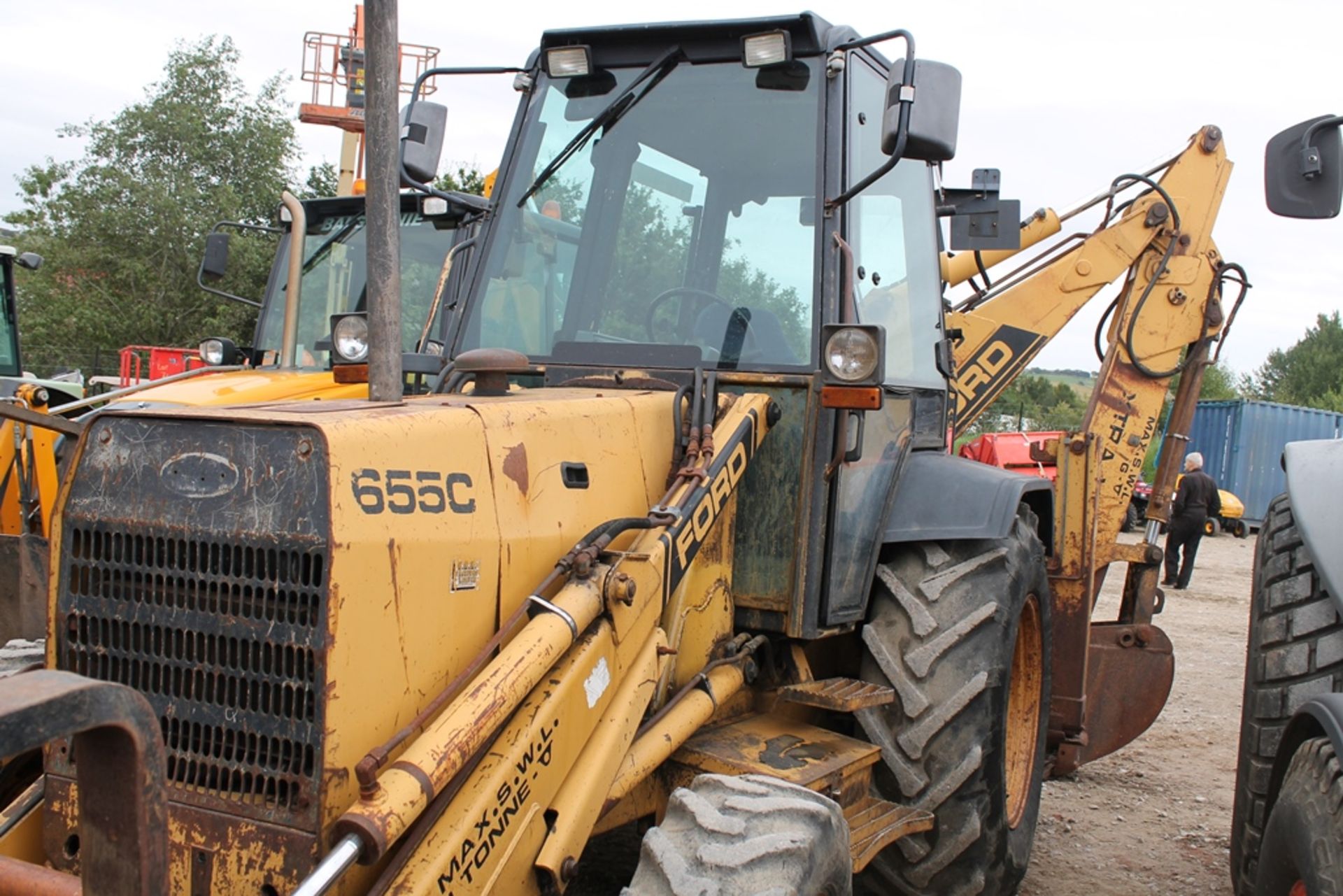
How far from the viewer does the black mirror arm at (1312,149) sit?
4.14 m

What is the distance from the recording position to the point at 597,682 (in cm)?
319

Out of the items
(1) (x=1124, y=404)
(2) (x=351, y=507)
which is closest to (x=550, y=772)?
(2) (x=351, y=507)

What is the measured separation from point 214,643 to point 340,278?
7.00 meters

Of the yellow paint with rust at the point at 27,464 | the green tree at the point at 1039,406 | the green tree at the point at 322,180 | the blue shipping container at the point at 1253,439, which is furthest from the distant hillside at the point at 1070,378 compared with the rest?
the yellow paint with rust at the point at 27,464

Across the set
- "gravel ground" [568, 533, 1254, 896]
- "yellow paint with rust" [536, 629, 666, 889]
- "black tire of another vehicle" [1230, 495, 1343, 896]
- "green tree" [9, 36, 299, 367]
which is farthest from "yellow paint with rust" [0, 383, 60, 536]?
"green tree" [9, 36, 299, 367]

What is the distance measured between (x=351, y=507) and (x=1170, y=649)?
5.11m

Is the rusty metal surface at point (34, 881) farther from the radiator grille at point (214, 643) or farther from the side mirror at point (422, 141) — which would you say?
the side mirror at point (422, 141)

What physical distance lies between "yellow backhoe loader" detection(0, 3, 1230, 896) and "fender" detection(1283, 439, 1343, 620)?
0.92 meters

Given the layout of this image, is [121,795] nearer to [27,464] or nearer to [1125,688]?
[1125,688]

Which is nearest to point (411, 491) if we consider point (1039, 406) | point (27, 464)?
point (27, 464)

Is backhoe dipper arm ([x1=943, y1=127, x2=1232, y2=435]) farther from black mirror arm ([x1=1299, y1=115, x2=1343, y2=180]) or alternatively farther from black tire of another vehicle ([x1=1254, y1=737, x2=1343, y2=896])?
black tire of another vehicle ([x1=1254, y1=737, x2=1343, y2=896])

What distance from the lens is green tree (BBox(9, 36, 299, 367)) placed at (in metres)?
26.0

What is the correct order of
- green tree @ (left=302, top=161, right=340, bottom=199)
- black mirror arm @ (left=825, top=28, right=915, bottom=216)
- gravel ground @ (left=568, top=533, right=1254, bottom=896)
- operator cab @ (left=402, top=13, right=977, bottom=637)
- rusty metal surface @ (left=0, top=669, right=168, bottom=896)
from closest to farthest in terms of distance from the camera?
rusty metal surface @ (left=0, top=669, right=168, bottom=896) < black mirror arm @ (left=825, top=28, right=915, bottom=216) < operator cab @ (left=402, top=13, right=977, bottom=637) < gravel ground @ (left=568, top=533, right=1254, bottom=896) < green tree @ (left=302, top=161, right=340, bottom=199)

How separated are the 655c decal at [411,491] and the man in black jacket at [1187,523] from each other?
1495cm
